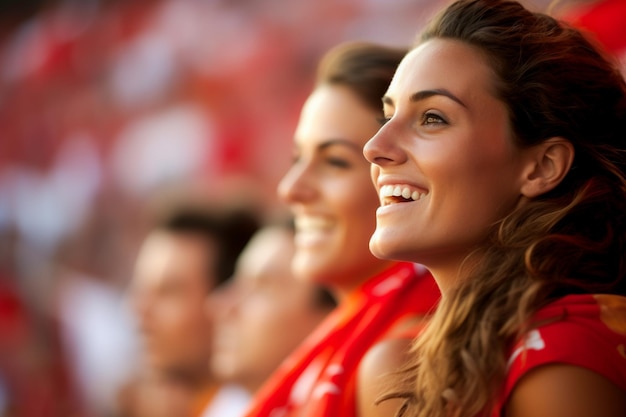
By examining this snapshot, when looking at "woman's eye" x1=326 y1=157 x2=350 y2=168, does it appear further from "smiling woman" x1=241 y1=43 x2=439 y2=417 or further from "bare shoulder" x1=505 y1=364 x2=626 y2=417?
"bare shoulder" x1=505 y1=364 x2=626 y2=417

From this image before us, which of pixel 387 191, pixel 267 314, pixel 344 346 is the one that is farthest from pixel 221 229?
pixel 387 191

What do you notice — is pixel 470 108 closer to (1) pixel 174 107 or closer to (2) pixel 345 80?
(2) pixel 345 80

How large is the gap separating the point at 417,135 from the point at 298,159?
59 cm

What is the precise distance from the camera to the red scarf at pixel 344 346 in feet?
4.89

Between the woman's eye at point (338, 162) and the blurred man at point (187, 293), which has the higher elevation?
the woman's eye at point (338, 162)

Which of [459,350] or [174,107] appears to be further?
[174,107]

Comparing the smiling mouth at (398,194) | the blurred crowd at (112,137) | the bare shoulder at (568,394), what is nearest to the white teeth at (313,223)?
the smiling mouth at (398,194)

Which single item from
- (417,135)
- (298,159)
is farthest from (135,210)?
(417,135)

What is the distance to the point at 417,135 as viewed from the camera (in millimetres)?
1237

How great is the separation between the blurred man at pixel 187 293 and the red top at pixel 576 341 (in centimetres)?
195

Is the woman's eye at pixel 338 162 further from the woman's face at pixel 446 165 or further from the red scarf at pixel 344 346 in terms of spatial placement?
the woman's face at pixel 446 165

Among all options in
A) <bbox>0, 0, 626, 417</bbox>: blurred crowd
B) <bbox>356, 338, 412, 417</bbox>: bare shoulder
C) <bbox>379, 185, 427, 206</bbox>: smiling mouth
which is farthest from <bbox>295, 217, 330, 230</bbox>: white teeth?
<bbox>0, 0, 626, 417</bbox>: blurred crowd

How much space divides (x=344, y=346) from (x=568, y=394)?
1.93 ft

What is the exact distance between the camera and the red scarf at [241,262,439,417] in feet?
4.89
